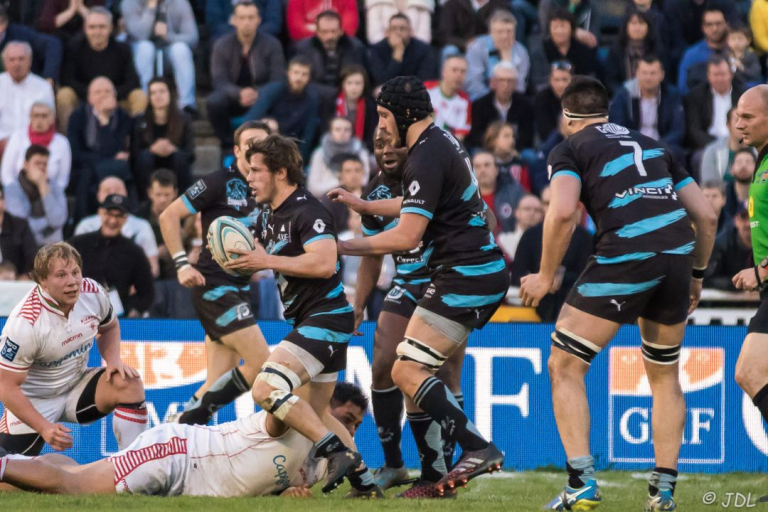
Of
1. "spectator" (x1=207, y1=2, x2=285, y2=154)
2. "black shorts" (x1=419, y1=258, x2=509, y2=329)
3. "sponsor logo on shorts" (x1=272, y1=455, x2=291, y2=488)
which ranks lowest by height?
"sponsor logo on shorts" (x1=272, y1=455, x2=291, y2=488)

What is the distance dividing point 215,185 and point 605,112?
387 centimetres

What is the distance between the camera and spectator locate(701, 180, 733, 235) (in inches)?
546

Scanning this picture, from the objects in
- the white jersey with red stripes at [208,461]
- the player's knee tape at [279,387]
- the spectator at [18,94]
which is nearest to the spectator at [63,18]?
the spectator at [18,94]

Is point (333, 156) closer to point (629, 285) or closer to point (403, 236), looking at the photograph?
point (403, 236)

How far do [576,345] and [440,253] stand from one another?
1075 millimetres

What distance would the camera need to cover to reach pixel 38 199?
1431 centimetres

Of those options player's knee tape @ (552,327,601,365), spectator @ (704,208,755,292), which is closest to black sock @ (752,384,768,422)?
player's knee tape @ (552,327,601,365)

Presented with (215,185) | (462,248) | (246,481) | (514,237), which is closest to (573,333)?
(462,248)

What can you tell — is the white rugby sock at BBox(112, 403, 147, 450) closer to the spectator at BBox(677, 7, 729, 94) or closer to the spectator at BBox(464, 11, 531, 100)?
the spectator at BBox(464, 11, 531, 100)

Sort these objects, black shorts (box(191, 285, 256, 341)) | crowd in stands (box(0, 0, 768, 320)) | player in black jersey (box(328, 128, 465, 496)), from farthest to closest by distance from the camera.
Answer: crowd in stands (box(0, 0, 768, 320)) → black shorts (box(191, 285, 256, 341)) → player in black jersey (box(328, 128, 465, 496))

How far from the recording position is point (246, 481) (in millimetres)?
7836

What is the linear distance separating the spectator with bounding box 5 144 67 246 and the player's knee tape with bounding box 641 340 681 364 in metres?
8.51

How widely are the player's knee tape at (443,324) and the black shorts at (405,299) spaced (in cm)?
120

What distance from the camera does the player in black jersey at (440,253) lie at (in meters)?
7.46
